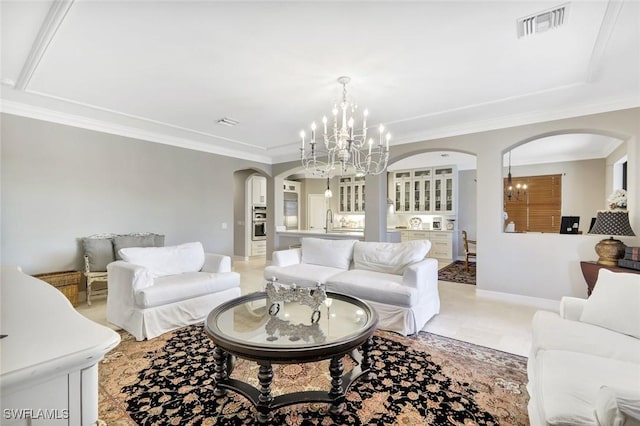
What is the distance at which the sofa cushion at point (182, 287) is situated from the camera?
300 cm

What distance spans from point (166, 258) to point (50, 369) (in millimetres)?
3430

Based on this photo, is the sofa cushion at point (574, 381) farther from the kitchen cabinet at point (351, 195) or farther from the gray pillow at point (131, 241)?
the kitchen cabinet at point (351, 195)

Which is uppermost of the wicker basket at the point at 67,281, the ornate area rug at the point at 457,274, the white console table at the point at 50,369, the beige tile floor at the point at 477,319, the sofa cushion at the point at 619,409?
the white console table at the point at 50,369

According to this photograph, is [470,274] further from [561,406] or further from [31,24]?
[31,24]

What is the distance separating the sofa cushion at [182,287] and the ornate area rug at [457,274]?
13.9ft

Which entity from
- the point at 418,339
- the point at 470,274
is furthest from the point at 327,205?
the point at 418,339

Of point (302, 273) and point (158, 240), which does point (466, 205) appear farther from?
point (158, 240)

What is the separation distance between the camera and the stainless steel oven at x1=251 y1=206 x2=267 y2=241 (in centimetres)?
826

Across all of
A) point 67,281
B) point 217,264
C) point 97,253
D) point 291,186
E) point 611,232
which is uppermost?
point 291,186

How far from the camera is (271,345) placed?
69.7 inches

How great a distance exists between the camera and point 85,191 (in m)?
4.37

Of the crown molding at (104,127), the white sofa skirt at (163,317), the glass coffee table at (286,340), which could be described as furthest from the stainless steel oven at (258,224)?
the glass coffee table at (286,340)

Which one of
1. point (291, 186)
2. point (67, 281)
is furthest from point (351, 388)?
point (291, 186)

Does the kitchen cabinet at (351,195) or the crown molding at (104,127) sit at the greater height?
the crown molding at (104,127)
